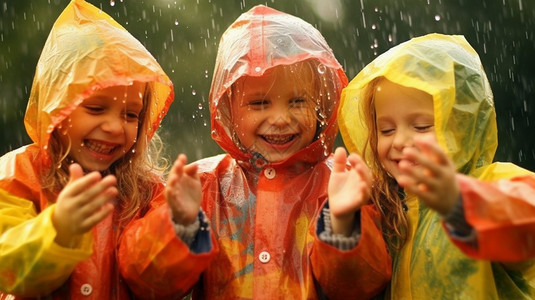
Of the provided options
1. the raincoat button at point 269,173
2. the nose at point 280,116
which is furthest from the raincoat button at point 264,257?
the nose at point 280,116

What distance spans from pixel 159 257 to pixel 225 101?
1.13 metres

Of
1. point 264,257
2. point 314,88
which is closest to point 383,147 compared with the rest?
point 314,88

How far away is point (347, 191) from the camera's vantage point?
3209 millimetres

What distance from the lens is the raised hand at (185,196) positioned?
10.3ft

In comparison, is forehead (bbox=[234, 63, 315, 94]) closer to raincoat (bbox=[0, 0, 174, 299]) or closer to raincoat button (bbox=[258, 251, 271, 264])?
raincoat (bbox=[0, 0, 174, 299])

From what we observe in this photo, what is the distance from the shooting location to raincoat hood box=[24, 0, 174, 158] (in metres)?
3.64

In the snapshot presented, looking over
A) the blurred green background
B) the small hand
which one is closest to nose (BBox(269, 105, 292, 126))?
the small hand

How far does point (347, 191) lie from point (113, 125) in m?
1.13

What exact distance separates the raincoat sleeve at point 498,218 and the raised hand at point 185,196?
3.28ft

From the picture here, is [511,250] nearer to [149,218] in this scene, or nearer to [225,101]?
[149,218]

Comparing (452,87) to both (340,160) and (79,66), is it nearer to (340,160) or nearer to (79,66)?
(340,160)

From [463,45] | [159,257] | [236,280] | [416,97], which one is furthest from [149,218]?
[463,45]

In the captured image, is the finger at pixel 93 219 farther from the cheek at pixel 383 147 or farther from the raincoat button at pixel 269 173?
the cheek at pixel 383 147

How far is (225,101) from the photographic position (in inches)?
163
